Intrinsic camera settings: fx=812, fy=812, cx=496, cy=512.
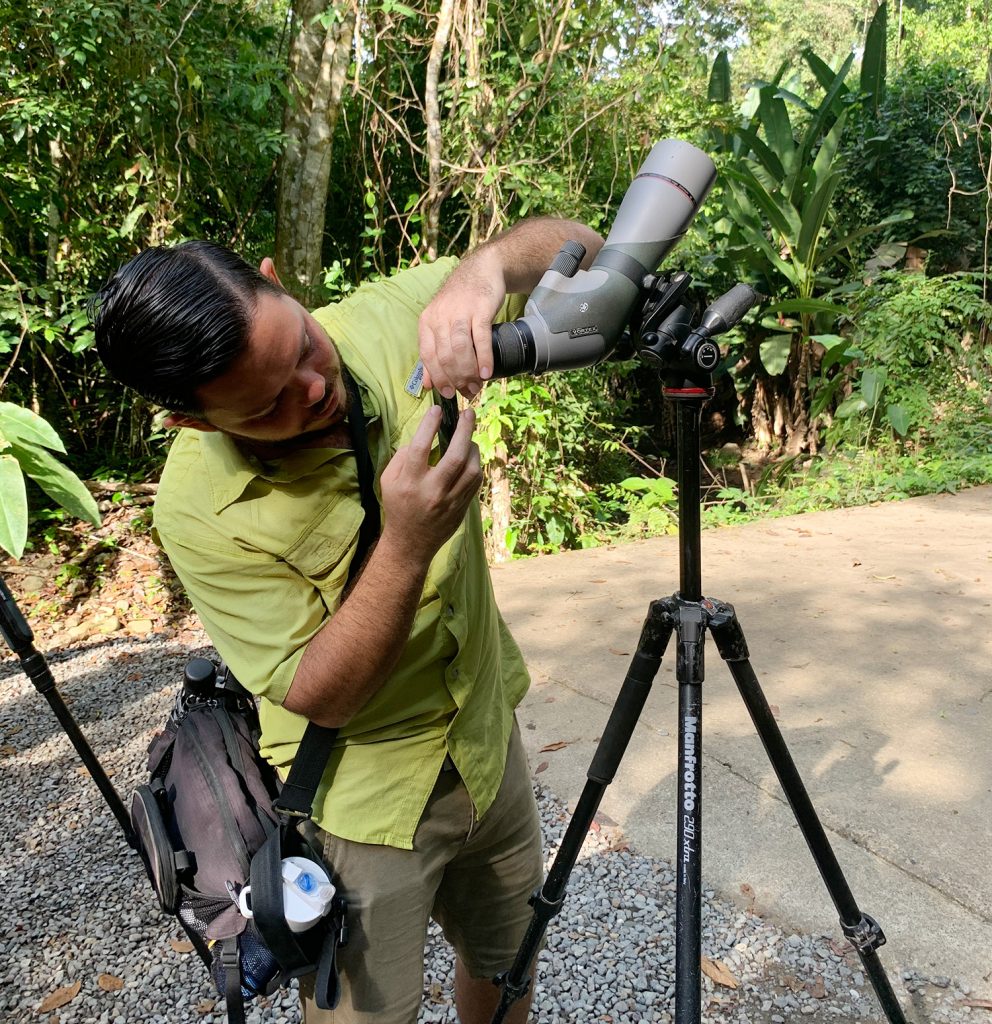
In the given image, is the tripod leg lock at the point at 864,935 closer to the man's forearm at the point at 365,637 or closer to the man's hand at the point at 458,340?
the man's forearm at the point at 365,637

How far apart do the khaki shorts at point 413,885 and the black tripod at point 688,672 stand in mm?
117

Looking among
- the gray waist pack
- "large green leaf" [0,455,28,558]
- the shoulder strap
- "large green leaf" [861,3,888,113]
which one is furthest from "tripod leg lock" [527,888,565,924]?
"large green leaf" [861,3,888,113]

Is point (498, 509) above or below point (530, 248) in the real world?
below

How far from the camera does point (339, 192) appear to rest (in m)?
6.17

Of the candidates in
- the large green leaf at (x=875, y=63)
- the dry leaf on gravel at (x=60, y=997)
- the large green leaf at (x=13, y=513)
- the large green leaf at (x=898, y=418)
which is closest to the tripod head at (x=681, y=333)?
the dry leaf on gravel at (x=60, y=997)

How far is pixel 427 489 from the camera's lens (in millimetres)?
1006

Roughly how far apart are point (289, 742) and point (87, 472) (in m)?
4.88

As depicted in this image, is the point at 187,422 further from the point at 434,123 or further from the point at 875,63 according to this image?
the point at 875,63

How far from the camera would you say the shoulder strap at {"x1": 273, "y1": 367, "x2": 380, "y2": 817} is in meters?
1.17

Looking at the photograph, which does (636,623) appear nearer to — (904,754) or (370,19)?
(904,754)

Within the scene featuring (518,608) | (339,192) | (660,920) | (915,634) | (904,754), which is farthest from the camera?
(339,192)

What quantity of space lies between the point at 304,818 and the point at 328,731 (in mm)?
133

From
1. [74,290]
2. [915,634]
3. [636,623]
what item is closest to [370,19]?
[74,290]

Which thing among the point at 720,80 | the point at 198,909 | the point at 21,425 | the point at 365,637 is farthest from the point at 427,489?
the point at 720,80
